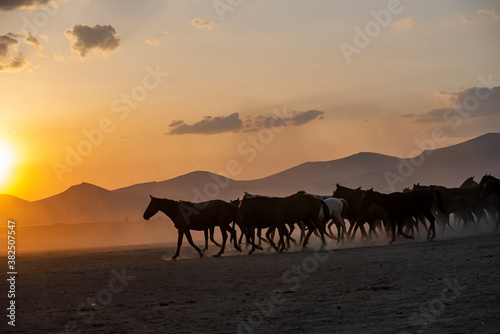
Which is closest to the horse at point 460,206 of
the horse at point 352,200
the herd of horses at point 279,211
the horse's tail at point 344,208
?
the herd of horses at point 279,211

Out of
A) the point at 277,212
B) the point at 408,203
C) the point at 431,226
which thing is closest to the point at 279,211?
the point at 277,212

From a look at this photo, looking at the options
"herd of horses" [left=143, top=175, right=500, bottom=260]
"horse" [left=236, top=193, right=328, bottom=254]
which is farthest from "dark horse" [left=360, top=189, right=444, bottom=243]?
"horse" [left=236, top=193, right=328, bottom=254]

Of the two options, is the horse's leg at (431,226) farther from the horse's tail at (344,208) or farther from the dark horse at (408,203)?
the horse's tail at (344,208)

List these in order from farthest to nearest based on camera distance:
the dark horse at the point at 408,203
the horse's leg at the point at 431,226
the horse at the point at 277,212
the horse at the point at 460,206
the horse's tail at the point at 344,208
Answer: the horse at the point at 460,206 → the horse's tail at the point at 344,208 → the dark horse at the point at 408,203 → the horse at the point at 277,212 → the horse's leg at the point at 431,226

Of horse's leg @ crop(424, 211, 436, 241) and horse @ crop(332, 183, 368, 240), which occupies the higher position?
horse @ crop(332, 183, 368, 240)

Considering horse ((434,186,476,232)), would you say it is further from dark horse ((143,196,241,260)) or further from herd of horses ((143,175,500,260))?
dark horse ((143,196,241,260))

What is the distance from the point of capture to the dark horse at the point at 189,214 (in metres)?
25.2

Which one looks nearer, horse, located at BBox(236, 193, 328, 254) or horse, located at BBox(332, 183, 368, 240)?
horse, located at BBox(236, 193, 328, 254)

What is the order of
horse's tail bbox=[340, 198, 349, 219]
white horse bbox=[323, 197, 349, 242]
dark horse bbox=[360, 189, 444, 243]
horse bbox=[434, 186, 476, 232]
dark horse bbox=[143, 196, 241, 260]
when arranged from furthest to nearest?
horse bbox=[434, 186, 476, 232]
horse's tail bbox=[340, 198, 349, 219]
white horse bbox=[323, 197, 349, 242]
dark horse bbox=[360, 189, 444, 243]
dark horse bbox=[143, 196, 241, 260]

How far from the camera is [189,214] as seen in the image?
A: 25406 millimetres

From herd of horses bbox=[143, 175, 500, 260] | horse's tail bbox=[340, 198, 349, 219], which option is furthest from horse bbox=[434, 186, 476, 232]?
horse's tail bbox=[340, 198, 349, 219]

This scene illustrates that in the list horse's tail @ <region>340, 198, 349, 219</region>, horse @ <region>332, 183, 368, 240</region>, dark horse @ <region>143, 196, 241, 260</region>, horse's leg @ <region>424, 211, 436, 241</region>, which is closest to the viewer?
horse's leg @ <region>424, 211, 436, 241</region>

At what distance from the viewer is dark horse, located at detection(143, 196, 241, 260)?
25.2 m

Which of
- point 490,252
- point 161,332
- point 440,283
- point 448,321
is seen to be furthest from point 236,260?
point 448,321
